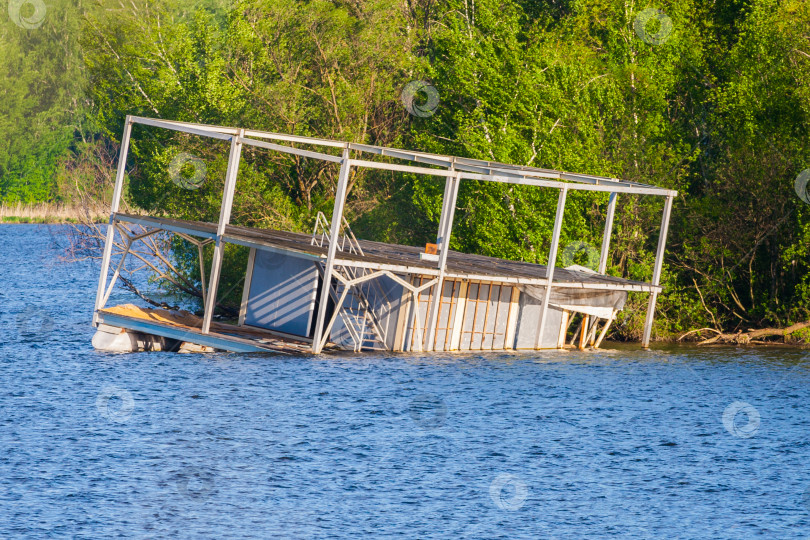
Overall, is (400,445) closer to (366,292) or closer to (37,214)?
(366,292)

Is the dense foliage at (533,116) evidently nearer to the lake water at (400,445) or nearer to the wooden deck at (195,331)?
the lake water at (400,445)

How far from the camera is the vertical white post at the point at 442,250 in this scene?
34.8 m

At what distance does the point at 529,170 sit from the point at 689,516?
20649 mm

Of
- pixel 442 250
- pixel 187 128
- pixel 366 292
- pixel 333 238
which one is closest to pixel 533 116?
pixel 442 250

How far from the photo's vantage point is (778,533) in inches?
786

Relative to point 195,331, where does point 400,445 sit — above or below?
below

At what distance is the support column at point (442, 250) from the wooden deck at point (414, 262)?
1.70 ft

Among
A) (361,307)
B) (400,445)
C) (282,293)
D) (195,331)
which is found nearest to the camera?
(400,445)

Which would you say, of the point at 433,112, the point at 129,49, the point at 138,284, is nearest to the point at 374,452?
the point at 433,112

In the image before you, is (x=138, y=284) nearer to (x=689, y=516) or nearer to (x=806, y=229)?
(x=806, y=229)

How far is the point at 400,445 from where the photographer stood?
26.0 meters

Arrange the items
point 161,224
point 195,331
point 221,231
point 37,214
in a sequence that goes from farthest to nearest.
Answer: point 37,214, point 161,224, point 195,331, point 221,231

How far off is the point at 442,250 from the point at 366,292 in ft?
11.1

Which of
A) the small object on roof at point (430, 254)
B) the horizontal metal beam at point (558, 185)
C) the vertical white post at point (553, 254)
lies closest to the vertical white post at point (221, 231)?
the small object on roof at point (430, 254)
